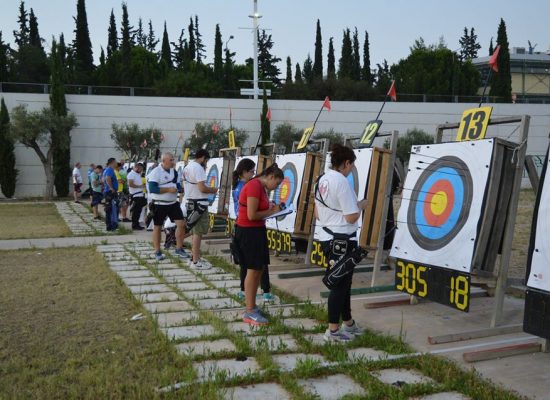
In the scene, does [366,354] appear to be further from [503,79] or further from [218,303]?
[503,79]

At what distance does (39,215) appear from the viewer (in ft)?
63.7

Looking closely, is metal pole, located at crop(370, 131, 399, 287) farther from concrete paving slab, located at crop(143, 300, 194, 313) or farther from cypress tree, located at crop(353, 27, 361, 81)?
cypress tree, located at crop(353, 27, 361, 81)

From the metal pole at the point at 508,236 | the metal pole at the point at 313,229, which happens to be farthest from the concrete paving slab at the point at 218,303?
the metal pole at the point at 508,236

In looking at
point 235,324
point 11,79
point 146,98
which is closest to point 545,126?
point 146,98

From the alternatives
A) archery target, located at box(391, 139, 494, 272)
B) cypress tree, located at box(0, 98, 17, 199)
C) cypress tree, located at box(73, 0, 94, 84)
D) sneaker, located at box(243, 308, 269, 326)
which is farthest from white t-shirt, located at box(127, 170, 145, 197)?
cypress tree, located at box(73, 0, 94, 84)

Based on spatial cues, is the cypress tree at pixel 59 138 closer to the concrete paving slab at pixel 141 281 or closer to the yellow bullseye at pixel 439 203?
the concrete paving slab at pixel 141 281

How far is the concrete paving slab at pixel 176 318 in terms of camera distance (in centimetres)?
541

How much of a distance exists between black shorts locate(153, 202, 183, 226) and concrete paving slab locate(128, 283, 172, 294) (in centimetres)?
201

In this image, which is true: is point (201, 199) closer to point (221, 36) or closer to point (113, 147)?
point (113, 147)

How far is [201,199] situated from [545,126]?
3754cm

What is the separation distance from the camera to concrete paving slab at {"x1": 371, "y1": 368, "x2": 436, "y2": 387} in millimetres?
3910

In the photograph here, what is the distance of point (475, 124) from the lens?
5590mm

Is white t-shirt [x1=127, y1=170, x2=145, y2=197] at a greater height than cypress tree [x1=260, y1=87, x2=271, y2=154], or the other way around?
cypress tree [x1=260, y1=87, x2=271, y2=154]

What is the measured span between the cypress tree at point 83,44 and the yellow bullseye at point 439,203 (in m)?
52.6
